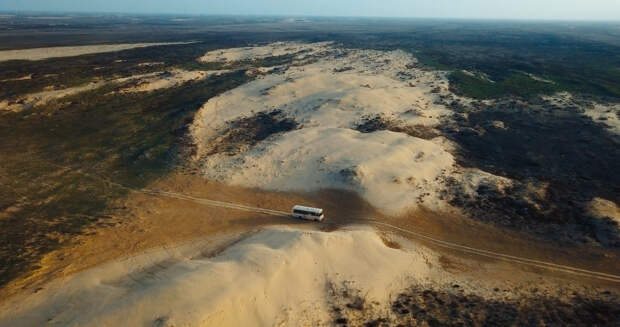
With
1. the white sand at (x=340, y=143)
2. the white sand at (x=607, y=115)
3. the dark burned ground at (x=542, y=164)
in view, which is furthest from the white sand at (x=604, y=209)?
the white sand at (x=607, y=115)

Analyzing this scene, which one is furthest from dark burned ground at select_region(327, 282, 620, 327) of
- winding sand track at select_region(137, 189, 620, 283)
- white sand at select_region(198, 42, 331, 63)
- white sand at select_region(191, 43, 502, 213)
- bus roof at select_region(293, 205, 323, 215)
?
white sand at select_region(198, 42, 331, 63)

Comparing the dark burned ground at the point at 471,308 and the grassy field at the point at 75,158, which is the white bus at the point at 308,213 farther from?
the grassy field at the point at 75,158

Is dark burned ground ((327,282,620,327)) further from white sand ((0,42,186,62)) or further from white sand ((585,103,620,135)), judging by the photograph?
white sand ((0,42,186,62))

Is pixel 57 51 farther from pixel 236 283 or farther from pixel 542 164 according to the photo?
pixel 542 164

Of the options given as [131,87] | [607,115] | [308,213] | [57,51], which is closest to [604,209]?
[308,213]

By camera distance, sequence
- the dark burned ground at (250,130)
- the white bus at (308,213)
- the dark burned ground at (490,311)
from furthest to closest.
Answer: the dark burned ground at (250,130), the white bus at (308,213), the dark burned ground at (490,311)
